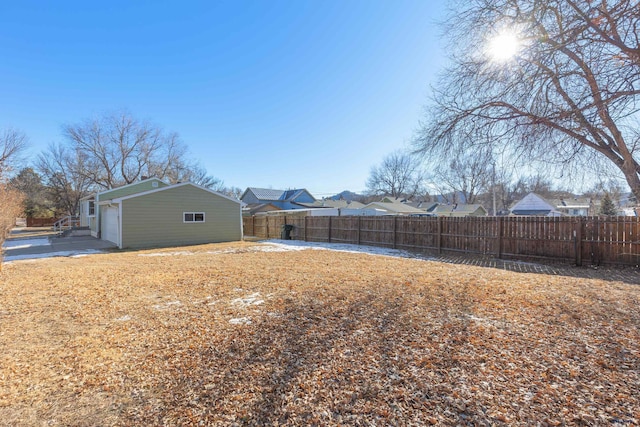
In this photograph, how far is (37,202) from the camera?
3384 centimetres

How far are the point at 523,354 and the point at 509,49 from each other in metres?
6.36

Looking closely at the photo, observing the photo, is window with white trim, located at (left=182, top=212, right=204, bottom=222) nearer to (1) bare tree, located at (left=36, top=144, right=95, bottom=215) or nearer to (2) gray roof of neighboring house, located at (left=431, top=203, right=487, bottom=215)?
(1) bare tree, located at (left=36, top=144, right=95, bottom=215)

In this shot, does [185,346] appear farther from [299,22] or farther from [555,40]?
[299,22]

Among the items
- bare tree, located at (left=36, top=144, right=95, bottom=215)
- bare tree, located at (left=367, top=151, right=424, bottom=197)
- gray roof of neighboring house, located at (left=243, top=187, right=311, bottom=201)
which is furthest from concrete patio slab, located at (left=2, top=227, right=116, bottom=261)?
bare tree, located at (left=367, top=151, right=424, bottom=197)

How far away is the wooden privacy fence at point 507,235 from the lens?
8.00 meters

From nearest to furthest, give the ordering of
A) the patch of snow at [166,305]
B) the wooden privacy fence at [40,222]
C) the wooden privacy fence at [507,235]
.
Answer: the patch of snow at [166,305] → the wooden privacy fence at [507,235] → the wooden privacy fence at [40,222]

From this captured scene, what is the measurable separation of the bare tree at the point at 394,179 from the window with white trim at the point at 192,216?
1557 inches

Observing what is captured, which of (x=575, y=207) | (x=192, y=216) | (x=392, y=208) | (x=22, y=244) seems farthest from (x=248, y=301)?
(x=575, y=207)

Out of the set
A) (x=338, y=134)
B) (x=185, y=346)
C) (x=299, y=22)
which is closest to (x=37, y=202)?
(x=338, y=134)

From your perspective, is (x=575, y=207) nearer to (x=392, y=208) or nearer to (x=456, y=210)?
(x=456, y=210)

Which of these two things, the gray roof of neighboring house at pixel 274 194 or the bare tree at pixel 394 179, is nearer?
the gray roof of neighboring house at pixel 274 194

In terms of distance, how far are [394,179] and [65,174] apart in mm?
45594

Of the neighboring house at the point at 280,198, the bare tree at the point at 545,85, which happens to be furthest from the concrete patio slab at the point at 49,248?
the neighboring house at the point at 280,198

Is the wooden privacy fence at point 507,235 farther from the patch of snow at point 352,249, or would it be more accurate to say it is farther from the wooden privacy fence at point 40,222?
the wooden privacy fence at point 40,222
